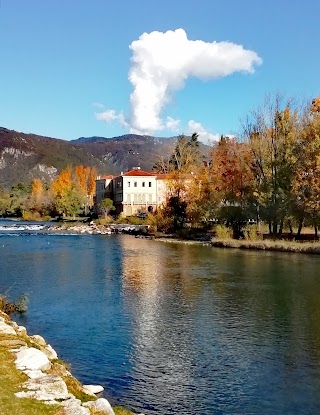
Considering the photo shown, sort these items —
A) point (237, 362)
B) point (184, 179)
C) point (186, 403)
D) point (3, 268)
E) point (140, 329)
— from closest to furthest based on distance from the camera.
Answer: point (186, 403)
point (237, 362)
point (140, 329)
point (3, 268)
point (184, 179)

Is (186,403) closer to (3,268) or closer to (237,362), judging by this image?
(237,362)

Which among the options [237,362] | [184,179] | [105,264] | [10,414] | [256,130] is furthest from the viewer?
[184,179]

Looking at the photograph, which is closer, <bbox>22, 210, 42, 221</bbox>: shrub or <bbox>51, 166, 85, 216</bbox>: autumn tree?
<bbox>51, 166, 85, 216</bbox>: autumn tree

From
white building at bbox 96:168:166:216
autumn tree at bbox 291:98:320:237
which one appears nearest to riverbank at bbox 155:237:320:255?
autumn tree at bbox 291:98:320:237

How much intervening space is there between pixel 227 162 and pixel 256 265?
22154 mm

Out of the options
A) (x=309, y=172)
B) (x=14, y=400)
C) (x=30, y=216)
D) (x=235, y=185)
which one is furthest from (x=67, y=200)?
(x=14, y=400)

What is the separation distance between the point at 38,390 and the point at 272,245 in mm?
33581

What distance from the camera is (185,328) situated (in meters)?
16.0

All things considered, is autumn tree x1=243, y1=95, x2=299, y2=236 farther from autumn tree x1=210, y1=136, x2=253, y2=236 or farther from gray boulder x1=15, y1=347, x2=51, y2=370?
gray boulder x1=15, y1=347, x2=51, y2=370

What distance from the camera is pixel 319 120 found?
3909 centimetres

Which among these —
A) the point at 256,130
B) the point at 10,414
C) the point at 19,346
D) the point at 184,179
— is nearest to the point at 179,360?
the point at 19,346

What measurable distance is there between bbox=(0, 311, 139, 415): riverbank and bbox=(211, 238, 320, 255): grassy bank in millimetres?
29518

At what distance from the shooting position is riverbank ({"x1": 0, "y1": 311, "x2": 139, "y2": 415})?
714 centimetres

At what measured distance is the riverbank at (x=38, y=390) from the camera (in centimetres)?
714
